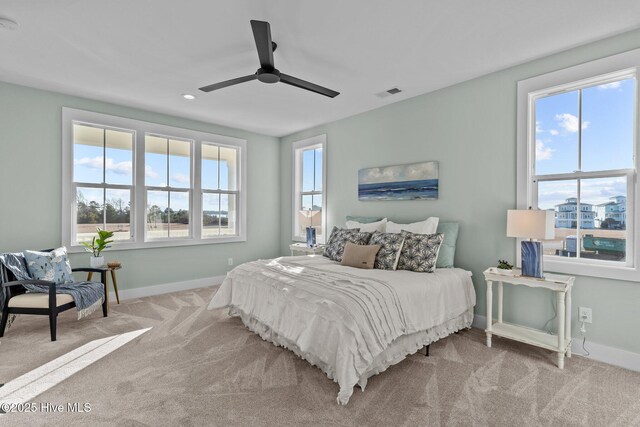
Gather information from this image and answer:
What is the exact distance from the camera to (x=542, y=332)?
297 cm

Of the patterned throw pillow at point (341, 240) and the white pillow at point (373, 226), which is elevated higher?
the white pillow at point (373, 226)

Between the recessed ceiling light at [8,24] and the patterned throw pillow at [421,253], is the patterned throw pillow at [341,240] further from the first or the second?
the recessed ceiling light at [8,24]

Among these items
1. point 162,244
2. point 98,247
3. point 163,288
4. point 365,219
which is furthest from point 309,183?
point 98,247

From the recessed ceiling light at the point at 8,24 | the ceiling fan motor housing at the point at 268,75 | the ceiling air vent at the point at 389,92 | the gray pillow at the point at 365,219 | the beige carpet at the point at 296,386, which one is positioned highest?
the ceiling air vent at the point at 389,92

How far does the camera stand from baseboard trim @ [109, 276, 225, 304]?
446 cm

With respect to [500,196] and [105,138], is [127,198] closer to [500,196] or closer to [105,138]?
[105,138]

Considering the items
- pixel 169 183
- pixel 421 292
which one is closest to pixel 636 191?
pixel 421 292

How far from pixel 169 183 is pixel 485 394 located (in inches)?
192

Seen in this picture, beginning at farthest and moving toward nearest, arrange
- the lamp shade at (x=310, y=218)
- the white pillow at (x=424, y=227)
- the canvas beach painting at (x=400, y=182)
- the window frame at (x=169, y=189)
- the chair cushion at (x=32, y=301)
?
the lamp shade at (x=310, y=218) → the window frame at (x=169, y=189) → the canvas beach painting at (x=400, y=182) → the white pillow at (x=424, y=227) → the chair cushion at (x=32, y=301)

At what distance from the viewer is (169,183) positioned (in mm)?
5016

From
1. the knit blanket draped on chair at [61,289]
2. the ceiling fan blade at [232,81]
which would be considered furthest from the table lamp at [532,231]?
the knit blanket draped on chair at [61,289]

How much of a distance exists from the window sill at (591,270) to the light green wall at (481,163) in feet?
0.23

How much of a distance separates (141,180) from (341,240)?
124 inches

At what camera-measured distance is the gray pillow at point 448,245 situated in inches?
136
